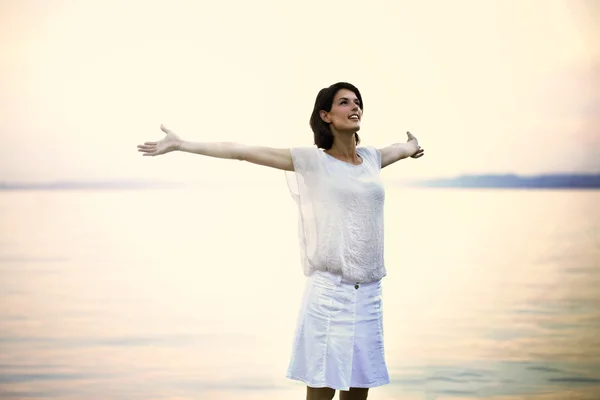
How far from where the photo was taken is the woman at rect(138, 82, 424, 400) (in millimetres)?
2346

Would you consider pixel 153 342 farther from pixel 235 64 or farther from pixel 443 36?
pixel 443 36

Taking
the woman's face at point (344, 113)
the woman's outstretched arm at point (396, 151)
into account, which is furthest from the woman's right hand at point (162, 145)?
the woman's outstretched arm at point (396, 151)

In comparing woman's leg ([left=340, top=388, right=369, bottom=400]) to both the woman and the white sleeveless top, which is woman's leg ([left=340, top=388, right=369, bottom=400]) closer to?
the woman

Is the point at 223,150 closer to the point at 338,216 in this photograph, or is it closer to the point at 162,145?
the point at 162,145

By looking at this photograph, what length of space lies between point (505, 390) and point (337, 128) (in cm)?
164

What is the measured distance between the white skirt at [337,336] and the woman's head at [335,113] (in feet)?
1.28

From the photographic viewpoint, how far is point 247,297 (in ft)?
16.0

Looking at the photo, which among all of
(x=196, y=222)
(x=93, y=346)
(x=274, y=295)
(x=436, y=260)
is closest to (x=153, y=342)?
(x=93, y=346)

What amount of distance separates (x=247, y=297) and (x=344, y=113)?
2592mm

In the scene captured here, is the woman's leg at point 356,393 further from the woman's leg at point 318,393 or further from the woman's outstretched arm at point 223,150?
the woman's outstretched arm at point 223,150

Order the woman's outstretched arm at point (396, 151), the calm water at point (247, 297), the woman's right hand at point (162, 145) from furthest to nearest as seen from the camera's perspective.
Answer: the calm water at point (247, 297) → the woman's outstretched arm at point (396, 151) → the woman's right hand at point (162, 145)

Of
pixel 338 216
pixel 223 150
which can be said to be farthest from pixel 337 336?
pixel 223 150

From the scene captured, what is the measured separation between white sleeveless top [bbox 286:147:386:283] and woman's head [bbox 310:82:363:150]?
0.06 meters

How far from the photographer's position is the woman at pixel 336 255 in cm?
235
